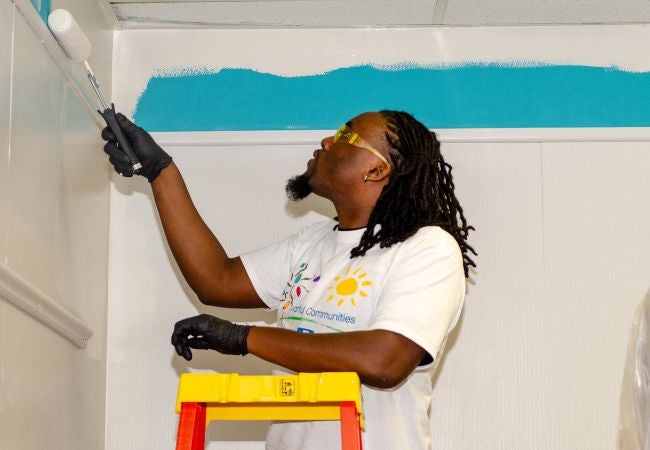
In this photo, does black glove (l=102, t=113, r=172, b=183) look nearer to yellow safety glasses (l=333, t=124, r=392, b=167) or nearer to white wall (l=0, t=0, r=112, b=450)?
white wall (l=0, t=0, r=112, b=450)

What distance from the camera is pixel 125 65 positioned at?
3.05 metres

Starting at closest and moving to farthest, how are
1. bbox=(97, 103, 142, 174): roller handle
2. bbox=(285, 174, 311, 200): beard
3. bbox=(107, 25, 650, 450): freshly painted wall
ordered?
1. bbox=(97, 103, 142, 174): roller handle
2. bbox=(285, 174, 311, 200): beard
3. bbox=(107, 25, 650, 450): freshly painted wall

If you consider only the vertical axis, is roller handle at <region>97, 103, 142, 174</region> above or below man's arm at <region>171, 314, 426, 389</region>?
above

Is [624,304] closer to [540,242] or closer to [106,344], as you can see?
[540,242]

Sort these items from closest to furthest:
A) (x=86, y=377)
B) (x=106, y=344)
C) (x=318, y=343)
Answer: (x=318, y=343) → (x=86, y=377) → (x=106, y=344)

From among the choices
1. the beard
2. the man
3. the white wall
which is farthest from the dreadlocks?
the white wall

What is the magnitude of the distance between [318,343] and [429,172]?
656 mm

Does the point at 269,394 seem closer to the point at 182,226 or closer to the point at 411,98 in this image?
the point at 182,226

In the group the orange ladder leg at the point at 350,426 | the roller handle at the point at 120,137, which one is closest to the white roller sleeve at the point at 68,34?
the roller handle at the point at 120,137

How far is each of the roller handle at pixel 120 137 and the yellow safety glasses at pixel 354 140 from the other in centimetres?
53

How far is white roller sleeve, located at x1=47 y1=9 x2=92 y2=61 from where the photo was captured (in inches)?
86.7

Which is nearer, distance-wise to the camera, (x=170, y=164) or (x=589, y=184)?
(x=170, y=164)

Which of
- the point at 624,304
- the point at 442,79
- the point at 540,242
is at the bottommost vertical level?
the point at 624,304

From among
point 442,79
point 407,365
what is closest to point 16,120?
point 407,365
